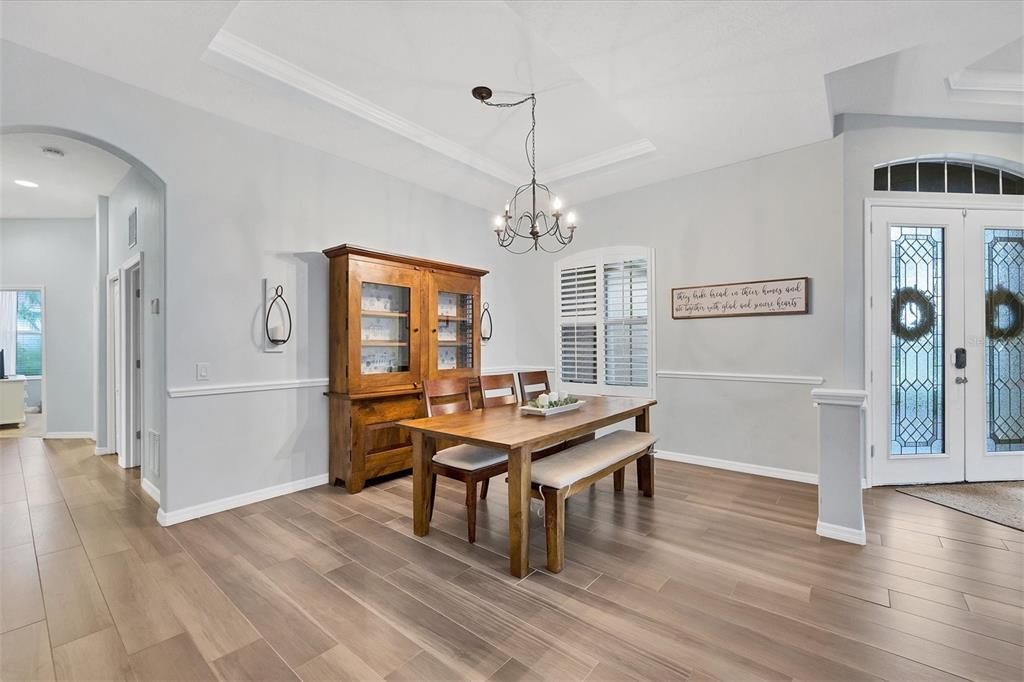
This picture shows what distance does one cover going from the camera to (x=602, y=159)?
Answer: 4.29 m

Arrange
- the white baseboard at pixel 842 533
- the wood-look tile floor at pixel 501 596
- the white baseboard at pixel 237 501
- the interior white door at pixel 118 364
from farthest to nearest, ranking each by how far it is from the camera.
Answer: the interior white door at pixel 118 364
the white baseboard at pixel 237 501
the white baseboard at pixel 842 533
the wood-look tile floor at pixel 501 596

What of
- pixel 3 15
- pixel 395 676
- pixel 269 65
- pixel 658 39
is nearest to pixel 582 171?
pixel 658 39

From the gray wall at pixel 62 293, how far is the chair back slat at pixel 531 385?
19.6ft

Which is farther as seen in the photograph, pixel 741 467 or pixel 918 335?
pixel 741 467

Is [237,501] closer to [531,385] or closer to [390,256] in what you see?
[390,256]

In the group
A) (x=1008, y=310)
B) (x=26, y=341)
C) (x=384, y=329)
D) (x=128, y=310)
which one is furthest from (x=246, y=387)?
(x=26, y=341)

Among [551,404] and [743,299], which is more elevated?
[743,299]

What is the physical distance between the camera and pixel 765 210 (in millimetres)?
3941

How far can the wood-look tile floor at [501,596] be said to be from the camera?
1.67 metres

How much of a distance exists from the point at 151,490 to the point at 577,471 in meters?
3.45

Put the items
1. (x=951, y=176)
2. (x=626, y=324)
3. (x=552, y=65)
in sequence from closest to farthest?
1. (x=552, y=65)
2. (x=951, y=176)
3. (x=626, y=324)

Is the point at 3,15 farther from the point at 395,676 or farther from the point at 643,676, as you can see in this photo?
the point at 643,676

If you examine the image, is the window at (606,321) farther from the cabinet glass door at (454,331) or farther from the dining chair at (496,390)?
the dining chair at (496,390)

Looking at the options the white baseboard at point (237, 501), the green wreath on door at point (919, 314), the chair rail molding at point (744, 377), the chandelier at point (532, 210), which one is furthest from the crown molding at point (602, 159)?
the white baseboard at point (237, 501)
